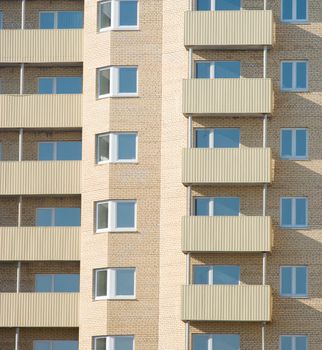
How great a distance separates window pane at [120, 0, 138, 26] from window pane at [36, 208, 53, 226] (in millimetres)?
9758

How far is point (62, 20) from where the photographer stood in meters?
89.2

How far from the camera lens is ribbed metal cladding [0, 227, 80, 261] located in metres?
86.2

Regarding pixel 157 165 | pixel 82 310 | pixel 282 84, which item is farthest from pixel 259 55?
pixel 82 310

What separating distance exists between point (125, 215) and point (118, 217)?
34cm

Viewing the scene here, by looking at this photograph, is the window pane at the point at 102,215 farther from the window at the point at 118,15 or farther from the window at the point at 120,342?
the window at the point at 118,15

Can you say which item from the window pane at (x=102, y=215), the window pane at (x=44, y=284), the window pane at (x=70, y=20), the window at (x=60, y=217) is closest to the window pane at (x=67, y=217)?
the window at (x=60, y=217)

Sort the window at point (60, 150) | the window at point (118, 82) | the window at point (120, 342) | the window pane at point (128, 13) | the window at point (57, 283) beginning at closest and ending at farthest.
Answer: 1. the window at point (120, 342)
2. the window at point (118, 82)
3. the window pane at point (128, 13)
4. the window at point (57, 283)
5. the window at point (60, 150)

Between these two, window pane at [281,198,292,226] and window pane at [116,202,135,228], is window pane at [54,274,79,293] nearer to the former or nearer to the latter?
window pane at [116,202,135,228]

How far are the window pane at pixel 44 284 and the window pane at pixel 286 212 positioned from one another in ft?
38.9

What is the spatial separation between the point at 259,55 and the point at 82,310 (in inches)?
567

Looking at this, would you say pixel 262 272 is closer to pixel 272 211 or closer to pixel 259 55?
pixel 272 211

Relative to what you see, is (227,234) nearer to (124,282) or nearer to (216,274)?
(216,274)

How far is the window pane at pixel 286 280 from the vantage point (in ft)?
272

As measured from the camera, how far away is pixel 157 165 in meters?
84.8
